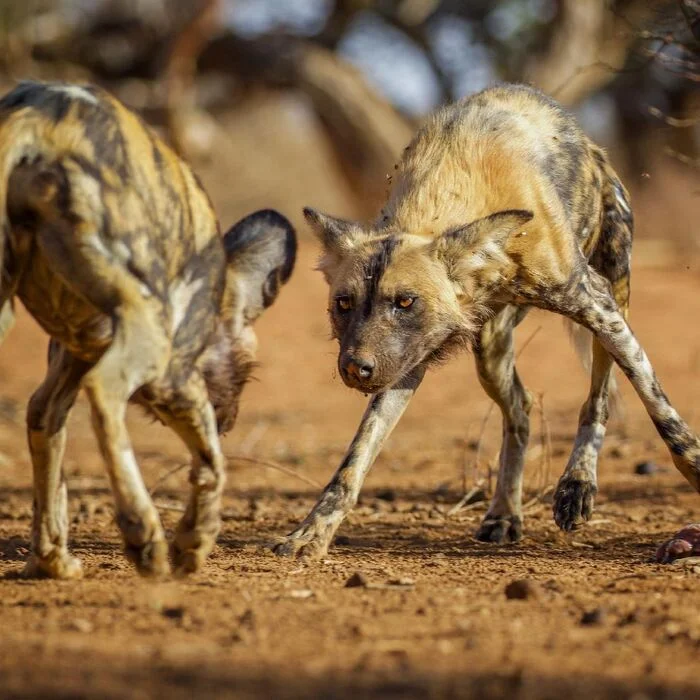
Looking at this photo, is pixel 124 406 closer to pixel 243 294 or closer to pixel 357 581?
pixel 357 581

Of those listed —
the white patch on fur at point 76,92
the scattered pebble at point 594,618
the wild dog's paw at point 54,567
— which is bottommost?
the wild dog's paw at point 54,567

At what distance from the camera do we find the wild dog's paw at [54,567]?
354 cm

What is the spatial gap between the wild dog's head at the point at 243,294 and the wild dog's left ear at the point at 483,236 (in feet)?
1.87

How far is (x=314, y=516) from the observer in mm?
4254

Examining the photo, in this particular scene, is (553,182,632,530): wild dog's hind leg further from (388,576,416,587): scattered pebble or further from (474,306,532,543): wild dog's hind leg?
(388,576,416,587): scattered pebble

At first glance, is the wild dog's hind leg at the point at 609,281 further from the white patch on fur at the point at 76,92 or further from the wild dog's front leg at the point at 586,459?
the white patch on fur at the point at 76,92

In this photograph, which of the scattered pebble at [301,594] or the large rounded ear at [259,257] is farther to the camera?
the large rounded ear at [259,257]

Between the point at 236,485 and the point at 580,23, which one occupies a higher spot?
the point at 580,23

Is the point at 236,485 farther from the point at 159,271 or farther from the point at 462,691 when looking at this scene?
the point at 462,691

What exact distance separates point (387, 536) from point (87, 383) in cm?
188

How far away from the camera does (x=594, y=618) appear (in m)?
2.85

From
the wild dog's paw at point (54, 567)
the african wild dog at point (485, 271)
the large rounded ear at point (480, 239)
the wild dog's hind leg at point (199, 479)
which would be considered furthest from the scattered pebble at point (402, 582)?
the large rounded ear at point (480, 239)

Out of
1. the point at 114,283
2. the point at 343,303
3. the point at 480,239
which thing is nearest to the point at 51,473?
the point at 114,283

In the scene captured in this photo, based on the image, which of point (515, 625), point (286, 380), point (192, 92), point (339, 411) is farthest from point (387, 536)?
point (192, 92)
